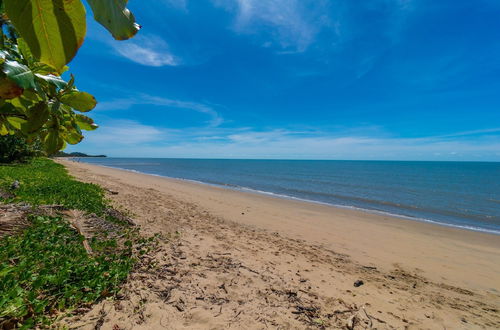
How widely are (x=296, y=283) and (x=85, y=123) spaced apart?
3.79 metres

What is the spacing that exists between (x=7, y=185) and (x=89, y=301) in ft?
22.8

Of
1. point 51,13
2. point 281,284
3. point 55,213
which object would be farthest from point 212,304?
point 55,213

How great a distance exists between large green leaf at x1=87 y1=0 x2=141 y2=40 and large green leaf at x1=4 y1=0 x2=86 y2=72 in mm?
25

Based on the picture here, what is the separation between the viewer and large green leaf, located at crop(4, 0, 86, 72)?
323mm

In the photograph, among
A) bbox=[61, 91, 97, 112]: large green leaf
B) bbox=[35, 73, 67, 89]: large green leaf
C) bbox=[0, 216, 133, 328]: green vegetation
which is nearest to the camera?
bbox=[35, 73, 67, 89]: large green leaf

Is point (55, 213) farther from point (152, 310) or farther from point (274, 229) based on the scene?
point (274, 229)

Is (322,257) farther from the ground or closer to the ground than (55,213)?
closer to the ground

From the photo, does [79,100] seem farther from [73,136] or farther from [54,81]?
[73,136]

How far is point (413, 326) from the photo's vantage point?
10.2 ft

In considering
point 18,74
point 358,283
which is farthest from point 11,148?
point 18,74

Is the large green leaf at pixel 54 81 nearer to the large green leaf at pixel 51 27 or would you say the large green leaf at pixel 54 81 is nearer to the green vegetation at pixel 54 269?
the large green leaf at pixel 51 27

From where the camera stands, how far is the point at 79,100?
76 cm

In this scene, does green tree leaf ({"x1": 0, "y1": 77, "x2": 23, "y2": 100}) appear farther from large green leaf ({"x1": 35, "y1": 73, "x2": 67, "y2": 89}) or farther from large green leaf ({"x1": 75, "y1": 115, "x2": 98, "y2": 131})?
large green leaf ({"x1": 75, "y1": 115, "x2": 98, "y2": 131})

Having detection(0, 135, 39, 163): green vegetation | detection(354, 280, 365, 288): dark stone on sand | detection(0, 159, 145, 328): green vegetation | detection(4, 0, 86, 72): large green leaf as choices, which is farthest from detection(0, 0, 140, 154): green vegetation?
detection(0, 135, 39, 163): green vegetation
